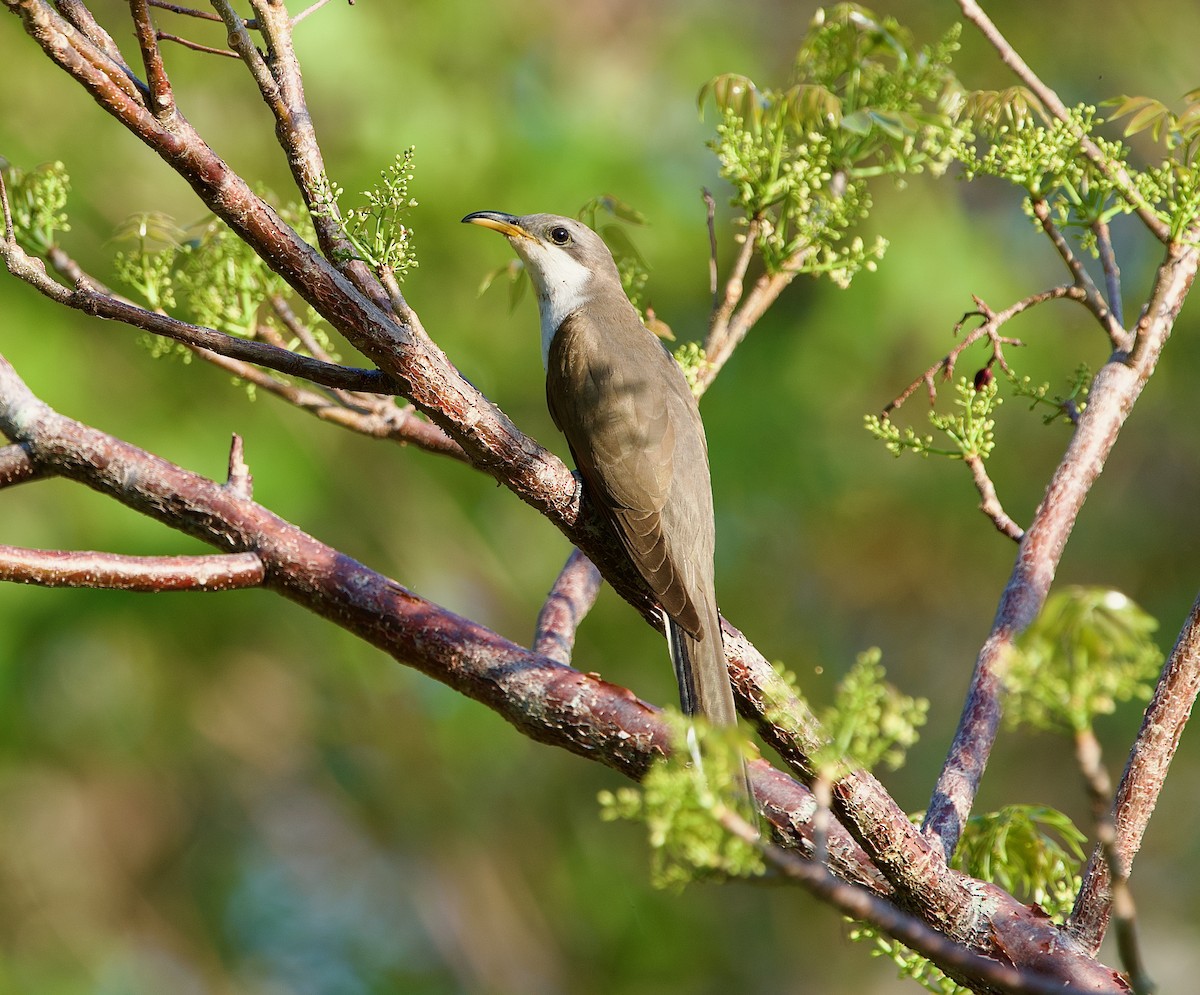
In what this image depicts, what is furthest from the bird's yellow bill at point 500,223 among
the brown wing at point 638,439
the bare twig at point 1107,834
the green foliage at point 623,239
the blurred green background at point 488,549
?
the bare twig at point 1107,834

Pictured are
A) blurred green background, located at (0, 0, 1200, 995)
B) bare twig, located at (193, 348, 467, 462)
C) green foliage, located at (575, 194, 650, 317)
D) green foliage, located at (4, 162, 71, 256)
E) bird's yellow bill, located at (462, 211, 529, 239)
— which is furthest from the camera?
blurred green background, located at (0, 0, 1200, 995)

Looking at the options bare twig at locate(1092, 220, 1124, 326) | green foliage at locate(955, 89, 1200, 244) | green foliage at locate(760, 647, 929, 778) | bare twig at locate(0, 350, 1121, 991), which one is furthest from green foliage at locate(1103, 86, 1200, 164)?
green foliage at locate(760, 647, 929, 778)

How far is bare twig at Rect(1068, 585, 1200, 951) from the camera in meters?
2.18

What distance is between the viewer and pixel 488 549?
24.9 feet

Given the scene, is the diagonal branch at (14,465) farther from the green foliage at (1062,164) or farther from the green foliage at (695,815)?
the green foliage at (1062,164)

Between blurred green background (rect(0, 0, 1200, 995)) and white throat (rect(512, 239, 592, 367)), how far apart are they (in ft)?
6.43

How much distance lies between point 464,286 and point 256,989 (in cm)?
487

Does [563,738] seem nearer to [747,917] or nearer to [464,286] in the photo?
[464,286]

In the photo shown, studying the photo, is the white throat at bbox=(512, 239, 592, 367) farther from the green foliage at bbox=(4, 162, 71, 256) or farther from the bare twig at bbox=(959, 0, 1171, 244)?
the bare twig at bbox=(959, 0, 1171, 244)

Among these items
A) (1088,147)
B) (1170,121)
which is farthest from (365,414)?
(1170,121)

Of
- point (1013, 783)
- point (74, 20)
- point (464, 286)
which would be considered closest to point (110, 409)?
point (464, 286)

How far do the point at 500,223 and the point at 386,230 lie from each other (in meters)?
2.61

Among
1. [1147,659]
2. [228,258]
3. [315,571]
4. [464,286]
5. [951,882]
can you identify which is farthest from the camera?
[464,286]

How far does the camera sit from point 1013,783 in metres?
8.61
